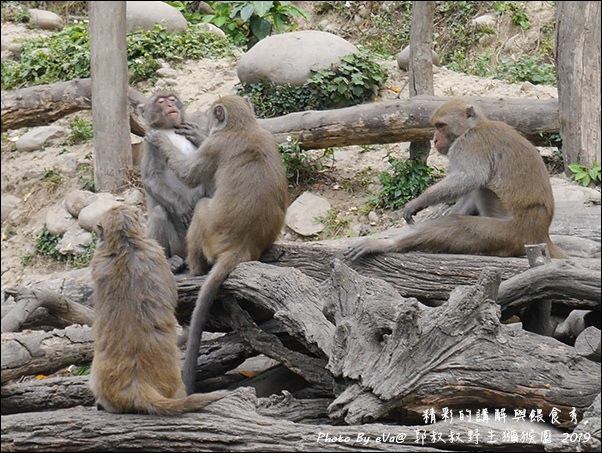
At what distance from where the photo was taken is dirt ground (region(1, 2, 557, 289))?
36.4 feet

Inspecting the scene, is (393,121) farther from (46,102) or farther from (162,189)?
(46,102)

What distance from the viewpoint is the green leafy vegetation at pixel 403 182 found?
1069 cm

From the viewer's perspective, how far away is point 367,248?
21.8ft

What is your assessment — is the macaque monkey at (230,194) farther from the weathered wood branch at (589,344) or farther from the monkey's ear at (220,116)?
the weathered wood branch at (589,344)

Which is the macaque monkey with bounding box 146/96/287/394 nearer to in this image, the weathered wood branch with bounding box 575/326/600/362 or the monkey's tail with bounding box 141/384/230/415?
the monkey's tail with bounding box 141/384/230/415

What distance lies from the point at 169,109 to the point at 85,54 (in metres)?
6.90

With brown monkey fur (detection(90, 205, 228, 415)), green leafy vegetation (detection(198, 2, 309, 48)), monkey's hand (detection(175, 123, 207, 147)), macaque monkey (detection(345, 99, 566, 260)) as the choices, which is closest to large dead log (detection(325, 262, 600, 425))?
brown monkey fur (detection(90, 205, 228, 415))

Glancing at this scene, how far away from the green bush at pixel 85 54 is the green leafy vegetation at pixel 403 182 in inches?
180

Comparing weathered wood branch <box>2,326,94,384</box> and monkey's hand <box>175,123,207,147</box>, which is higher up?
monkey's hand <box>175,123,207,147</box>

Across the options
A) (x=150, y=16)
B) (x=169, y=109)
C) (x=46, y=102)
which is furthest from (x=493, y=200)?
(x=150, y=16)

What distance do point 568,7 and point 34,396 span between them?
7.49 metres

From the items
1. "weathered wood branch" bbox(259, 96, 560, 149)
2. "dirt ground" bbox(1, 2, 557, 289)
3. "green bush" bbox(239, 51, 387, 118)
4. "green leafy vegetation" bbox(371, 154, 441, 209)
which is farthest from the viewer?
"green bush" bbox(239, 51, 387, 118)

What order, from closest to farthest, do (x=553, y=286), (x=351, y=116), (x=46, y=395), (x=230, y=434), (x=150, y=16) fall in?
(x=230, y=434) < (x=553, y=286) < (x=46, y=395) < (x=351, y=116) < (x=150, y=16)

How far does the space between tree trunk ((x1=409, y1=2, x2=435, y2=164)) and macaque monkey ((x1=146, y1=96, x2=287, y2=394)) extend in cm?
405
